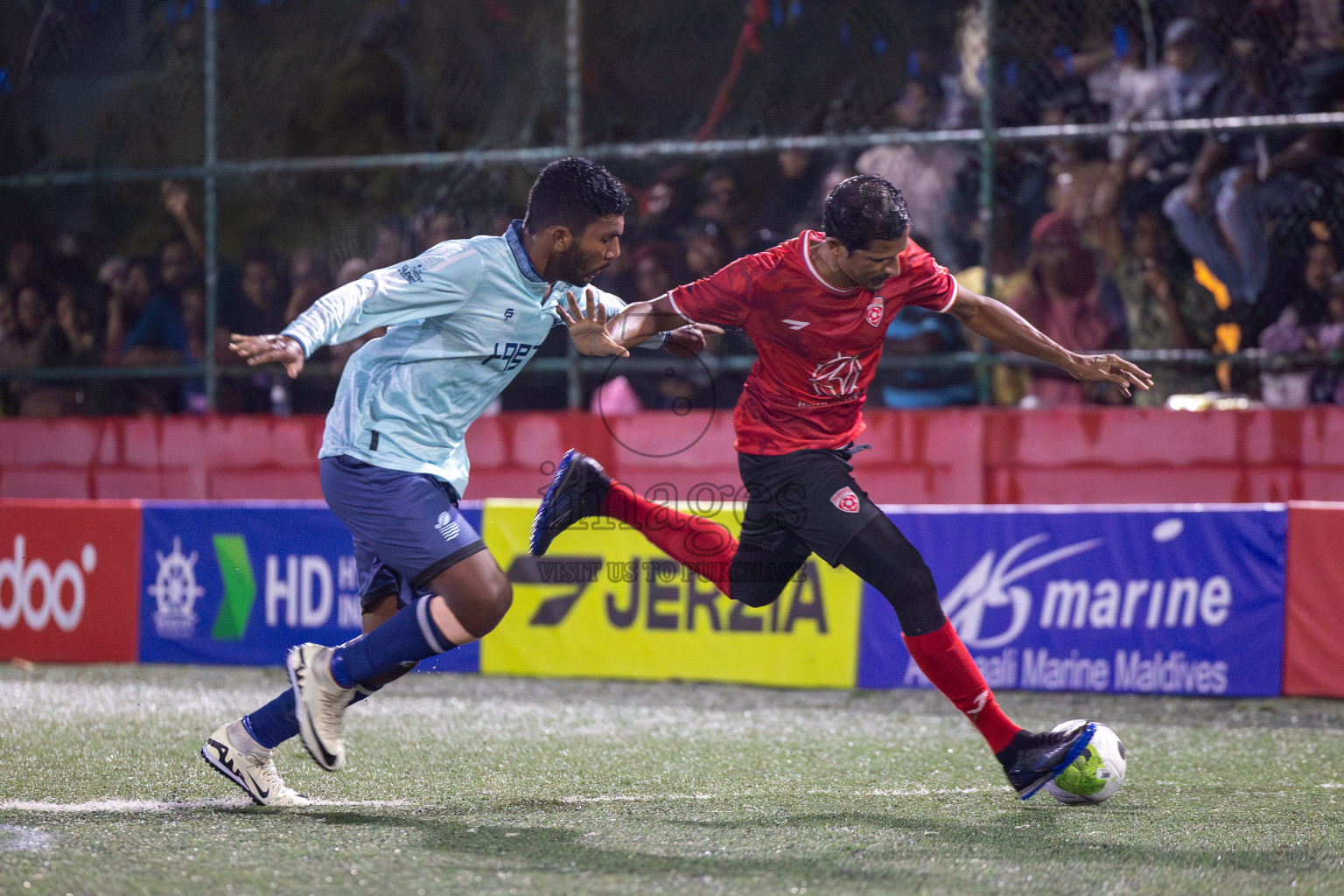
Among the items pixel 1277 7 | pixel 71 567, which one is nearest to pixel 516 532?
pixel 71 567

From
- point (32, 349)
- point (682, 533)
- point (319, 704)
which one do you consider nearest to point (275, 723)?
point (319, 704)

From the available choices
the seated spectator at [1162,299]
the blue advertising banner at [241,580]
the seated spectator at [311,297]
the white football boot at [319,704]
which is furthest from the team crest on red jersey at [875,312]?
the seated spectator at [311,297]

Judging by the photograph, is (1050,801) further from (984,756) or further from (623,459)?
(623,459)

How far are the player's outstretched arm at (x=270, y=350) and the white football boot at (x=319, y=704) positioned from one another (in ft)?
3.26

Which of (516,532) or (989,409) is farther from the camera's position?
(989,409)

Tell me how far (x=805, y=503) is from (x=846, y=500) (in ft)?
0.48

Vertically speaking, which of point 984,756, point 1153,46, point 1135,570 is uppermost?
point 1153,46

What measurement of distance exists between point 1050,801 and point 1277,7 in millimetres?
6048

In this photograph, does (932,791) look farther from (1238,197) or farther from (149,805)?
(1238,197)

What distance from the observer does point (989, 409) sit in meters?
9.03

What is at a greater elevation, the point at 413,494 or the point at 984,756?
the point at 413,494

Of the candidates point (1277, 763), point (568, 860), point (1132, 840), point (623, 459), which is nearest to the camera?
point (568, 860)

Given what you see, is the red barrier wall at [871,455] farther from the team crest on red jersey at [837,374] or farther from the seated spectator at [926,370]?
the team crest on red jersey at [837,374]

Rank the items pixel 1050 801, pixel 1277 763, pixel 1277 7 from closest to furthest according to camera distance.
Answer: pixel 1050 801
pixel 1277 763
pixel 1277 7
